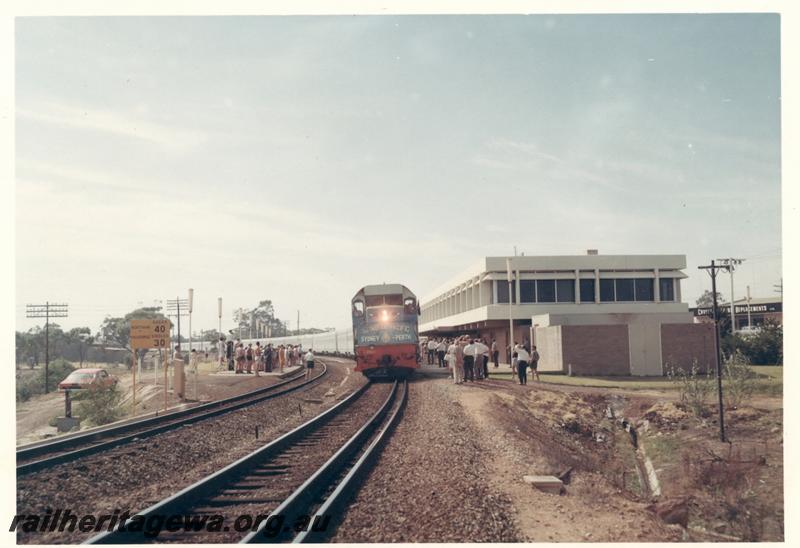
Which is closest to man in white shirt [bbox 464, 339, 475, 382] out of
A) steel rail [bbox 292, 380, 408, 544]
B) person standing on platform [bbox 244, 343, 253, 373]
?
steel rail [bbox 292, 380, 408, 544]

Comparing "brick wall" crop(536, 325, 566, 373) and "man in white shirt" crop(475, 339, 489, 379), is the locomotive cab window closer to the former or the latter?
"man in white shirt" crop(475, 339, 489, 379)

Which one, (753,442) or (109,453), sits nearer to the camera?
(109,453)

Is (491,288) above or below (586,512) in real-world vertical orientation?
above

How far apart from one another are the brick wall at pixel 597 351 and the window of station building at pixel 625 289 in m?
14.9

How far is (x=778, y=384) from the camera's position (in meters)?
19.7

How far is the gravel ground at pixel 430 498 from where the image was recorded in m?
6.81

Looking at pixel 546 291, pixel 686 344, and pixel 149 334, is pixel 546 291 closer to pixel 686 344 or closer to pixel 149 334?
pixel 686 344

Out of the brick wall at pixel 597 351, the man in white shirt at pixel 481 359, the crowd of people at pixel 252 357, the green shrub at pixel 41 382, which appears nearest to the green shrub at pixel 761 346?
the brick wall at pixel 597 351

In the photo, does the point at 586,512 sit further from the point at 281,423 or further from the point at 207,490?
the point at 281,423

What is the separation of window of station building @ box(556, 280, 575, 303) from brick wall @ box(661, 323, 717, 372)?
14.1 m

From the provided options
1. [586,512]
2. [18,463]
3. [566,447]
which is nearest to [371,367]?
[566,447]

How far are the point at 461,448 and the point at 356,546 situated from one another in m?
5.14

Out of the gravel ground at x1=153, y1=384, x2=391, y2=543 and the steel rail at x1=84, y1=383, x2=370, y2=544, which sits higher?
the steel rail at x1=84, y1=383, x2=370, y2=544

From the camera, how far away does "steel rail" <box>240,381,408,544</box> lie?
21.0 ft
